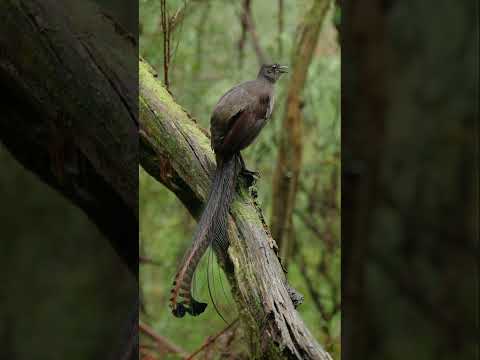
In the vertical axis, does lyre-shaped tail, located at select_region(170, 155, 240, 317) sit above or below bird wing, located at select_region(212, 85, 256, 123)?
below

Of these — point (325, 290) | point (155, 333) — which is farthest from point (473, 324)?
point (155, 333)

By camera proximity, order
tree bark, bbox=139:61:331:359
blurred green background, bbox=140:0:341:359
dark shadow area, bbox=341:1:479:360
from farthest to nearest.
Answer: dark shadow area, bbox=341:1:479:360, blurred green background, bbox=140:0:341:359, tree bark, bbox=139:61:331:359

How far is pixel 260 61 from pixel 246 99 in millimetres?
96

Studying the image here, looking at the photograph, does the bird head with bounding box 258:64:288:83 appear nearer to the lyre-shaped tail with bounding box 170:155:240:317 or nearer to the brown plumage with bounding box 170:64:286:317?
the brown plumage with bounding box 170:64:286:317

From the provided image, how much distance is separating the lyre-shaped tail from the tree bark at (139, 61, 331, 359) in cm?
2

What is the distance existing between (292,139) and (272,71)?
164mm

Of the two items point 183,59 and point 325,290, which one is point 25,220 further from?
point 325,290

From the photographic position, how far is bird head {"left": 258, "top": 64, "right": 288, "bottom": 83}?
4.66ft

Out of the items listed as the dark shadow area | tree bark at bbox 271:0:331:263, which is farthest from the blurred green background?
the dark shadow area

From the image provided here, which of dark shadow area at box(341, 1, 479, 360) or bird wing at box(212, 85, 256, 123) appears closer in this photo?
bird wing at box(212, 85, 256, 123)

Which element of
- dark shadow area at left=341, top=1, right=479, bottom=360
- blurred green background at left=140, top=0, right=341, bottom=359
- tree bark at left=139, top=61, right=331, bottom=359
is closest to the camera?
tree bark at left=139, top=61, right=331, bottom=359

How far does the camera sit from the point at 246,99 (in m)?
1.39

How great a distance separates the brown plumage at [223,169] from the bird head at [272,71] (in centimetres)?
3

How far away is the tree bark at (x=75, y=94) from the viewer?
4.63ft
